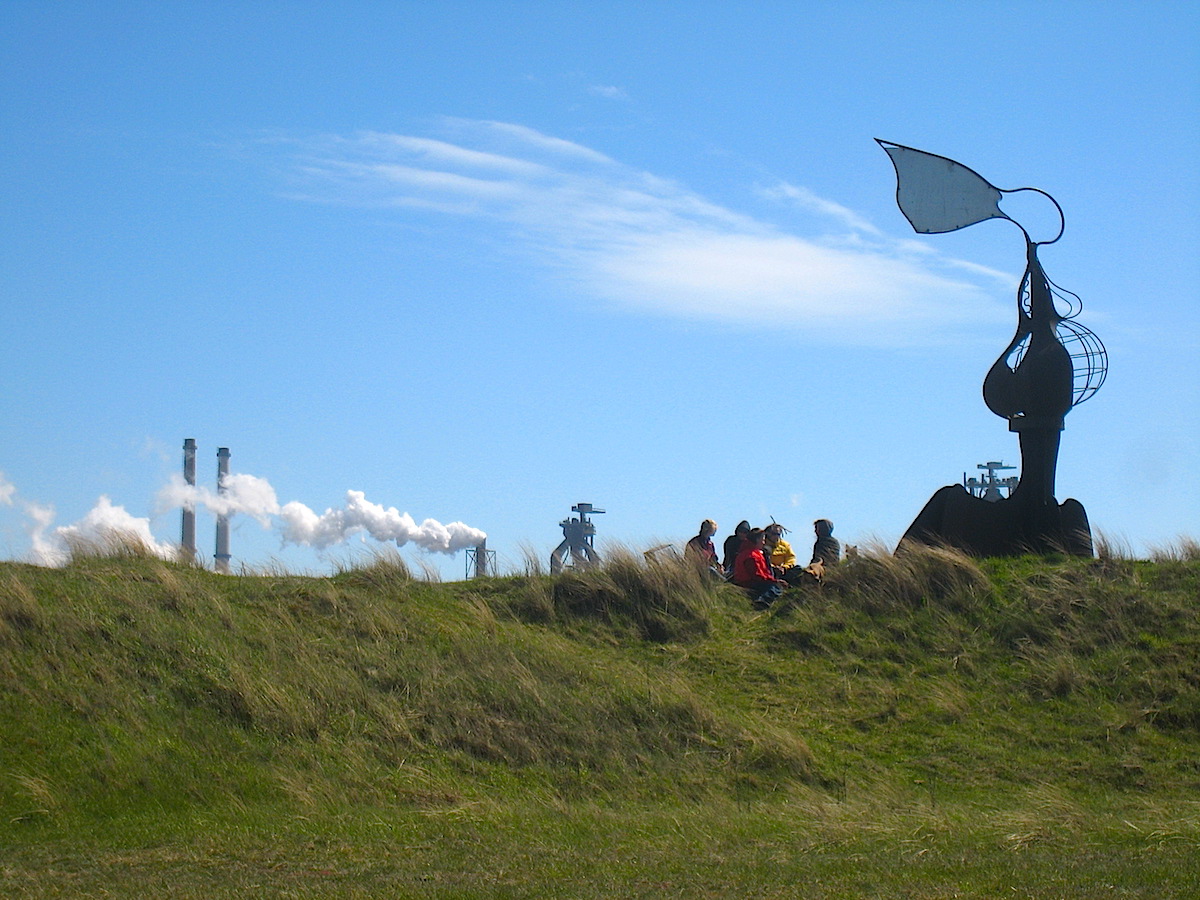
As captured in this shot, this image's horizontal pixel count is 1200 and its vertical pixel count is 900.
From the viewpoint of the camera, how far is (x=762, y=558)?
16.6m

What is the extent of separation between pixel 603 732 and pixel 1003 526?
317 inches

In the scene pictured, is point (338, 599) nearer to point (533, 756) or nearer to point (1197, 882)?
point (533, 756)

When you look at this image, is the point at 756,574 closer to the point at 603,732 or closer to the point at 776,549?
the point at 776,549

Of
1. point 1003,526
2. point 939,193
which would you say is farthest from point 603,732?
point 939,193

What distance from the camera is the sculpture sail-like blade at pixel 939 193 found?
19.0 meters

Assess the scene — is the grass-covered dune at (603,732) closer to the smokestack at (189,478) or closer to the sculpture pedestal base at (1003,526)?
the sculpture pedestal base at (1003,526)

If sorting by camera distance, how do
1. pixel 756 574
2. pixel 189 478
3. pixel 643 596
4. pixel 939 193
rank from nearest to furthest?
pixel 643 596 < pixel 756 574 < pixel 939 193 < pixel 189 478

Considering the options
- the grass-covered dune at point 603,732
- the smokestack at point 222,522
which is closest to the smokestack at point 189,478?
the smokestack at point 222,522

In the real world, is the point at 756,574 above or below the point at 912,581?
above

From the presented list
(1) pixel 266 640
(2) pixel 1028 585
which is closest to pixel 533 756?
(1) pixel 266 640

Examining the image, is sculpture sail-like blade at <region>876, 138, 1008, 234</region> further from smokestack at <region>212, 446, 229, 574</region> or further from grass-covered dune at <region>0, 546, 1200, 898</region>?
smokestack at <region>212, 446, 229, 574</region>

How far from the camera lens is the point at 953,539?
58.5ft

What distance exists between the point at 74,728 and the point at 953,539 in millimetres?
11748

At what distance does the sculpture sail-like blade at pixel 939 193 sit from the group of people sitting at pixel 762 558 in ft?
16.8
